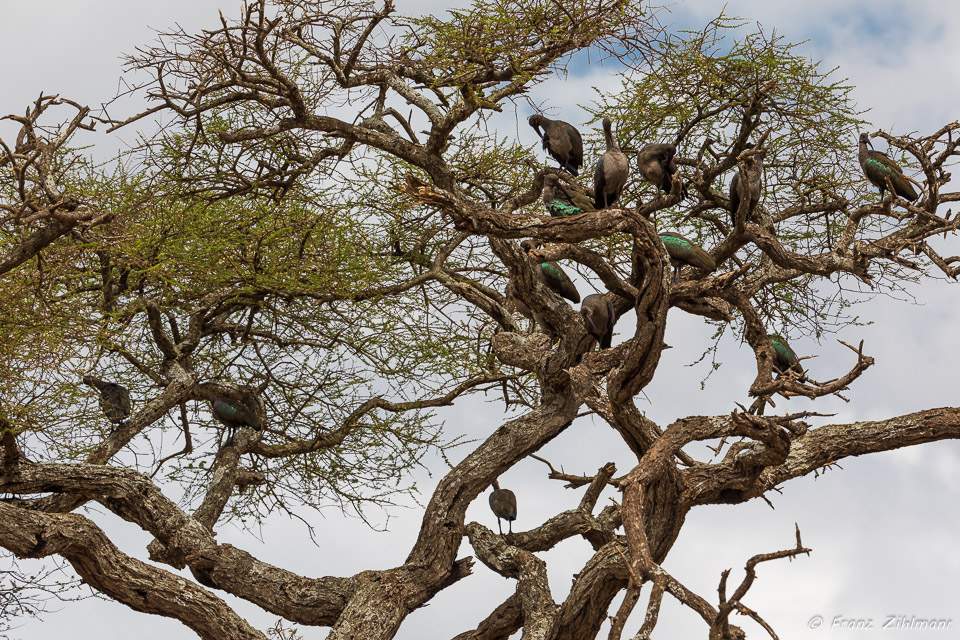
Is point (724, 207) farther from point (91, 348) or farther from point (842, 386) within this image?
point (91, 348)

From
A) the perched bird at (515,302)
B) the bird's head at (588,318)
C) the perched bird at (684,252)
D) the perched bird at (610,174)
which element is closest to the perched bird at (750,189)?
the perched bird at (684,252)

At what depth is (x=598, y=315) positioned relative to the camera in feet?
26.0

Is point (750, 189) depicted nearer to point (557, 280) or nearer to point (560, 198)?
point (560, 198)

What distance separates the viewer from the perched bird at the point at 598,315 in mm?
7926

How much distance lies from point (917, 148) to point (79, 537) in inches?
273

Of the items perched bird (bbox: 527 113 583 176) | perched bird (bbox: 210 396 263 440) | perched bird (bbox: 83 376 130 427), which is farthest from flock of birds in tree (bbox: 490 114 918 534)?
perched bird (bbox: 83 376 130 427)

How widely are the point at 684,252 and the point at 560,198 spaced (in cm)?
106

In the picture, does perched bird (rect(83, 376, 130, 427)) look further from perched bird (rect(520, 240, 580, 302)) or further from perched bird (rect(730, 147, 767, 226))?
perched bird (rect(730, 147, 767, 226))

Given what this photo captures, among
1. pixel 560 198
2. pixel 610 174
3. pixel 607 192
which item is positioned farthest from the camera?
pixel 560 198

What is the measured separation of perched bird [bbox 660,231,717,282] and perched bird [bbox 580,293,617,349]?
0.66 m

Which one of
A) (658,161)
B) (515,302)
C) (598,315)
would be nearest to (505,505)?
(515,302)

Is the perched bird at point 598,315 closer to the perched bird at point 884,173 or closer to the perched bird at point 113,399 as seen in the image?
the perched bird at point 884,173

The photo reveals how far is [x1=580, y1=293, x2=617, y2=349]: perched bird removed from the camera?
7.93 metres

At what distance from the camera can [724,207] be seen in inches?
380
